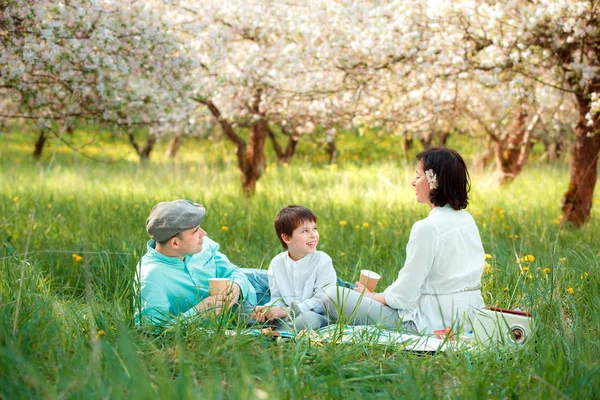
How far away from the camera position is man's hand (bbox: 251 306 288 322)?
3.55 meters

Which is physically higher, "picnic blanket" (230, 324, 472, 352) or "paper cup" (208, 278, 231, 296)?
"paper cup" (208, 278, 231, 296)

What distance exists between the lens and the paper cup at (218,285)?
3564mm

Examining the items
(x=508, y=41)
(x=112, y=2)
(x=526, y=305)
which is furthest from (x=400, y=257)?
(x=112, y=2)

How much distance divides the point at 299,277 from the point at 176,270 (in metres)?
0.70

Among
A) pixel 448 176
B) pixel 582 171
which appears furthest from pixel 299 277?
pixel 582 171

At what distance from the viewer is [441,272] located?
3.58 meters

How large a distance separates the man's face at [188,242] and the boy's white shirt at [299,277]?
1.71 feet

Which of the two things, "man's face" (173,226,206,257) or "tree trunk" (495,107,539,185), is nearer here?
"man's face" (173,226,206,257)

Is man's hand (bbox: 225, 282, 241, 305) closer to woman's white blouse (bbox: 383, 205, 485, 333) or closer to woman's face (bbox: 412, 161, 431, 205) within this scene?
woman's white blouse (bbox: 383, 205, 485, 333)

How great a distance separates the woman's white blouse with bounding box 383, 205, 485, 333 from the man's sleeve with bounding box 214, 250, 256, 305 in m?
0.84

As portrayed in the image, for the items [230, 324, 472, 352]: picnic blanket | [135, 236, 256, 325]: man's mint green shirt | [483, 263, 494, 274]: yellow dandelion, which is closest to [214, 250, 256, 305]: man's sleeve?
[135, 236, 256, 325]: man's mint green shirt

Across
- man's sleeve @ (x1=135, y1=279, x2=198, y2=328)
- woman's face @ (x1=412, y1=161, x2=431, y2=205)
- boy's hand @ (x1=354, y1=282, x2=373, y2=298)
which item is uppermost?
woman's face @ (x1=412, y1=161, x2=431, y2=205)

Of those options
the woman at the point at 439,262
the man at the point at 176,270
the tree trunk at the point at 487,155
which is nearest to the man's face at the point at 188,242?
the man at the point at 176,270

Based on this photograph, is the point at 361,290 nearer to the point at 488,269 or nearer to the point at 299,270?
the point at 299,270
